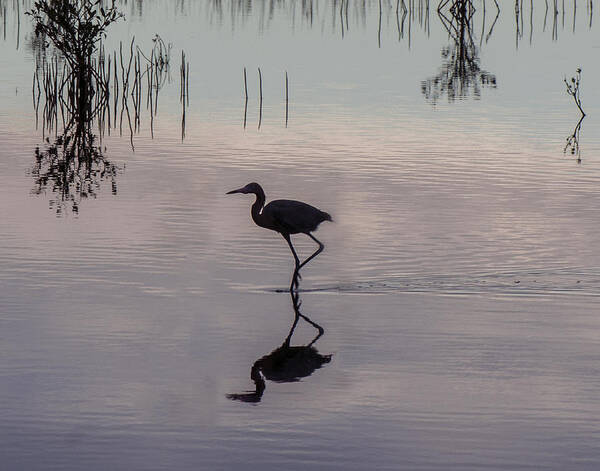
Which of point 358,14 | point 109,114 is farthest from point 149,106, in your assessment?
point 358,14

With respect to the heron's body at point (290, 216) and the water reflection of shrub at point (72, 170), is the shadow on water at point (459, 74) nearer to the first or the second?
the water reflection of shrub at point (72, 170)

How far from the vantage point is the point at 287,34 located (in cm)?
3734

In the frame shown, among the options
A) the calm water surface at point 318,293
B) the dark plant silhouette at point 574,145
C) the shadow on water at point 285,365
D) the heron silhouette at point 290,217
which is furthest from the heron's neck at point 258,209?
the dark plant silhouette at point 574,145

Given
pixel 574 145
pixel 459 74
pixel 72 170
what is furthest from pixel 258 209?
pixel 459 74

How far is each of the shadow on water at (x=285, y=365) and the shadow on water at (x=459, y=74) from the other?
622 inches

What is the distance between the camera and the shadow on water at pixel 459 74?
2589 cm

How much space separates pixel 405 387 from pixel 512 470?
1.48 meters

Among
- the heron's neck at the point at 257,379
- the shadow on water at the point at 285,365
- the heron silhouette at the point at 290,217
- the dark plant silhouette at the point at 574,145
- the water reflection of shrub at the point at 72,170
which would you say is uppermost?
the heron silhouette at the point at 290,217

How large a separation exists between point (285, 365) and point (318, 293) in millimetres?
2163

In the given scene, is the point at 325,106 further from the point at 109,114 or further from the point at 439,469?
the point at 439,469

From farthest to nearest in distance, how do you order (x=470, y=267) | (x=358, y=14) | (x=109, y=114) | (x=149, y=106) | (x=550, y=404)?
(x=358, y=14) → (x=149, y=106) → (x=109, y=114) → (x=470, y=267) → (x=550, y=404)

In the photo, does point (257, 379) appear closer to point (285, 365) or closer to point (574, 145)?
point (285, 365)

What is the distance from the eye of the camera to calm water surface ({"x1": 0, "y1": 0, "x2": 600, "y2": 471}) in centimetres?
709

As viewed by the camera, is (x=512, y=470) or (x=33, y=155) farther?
(x=33, y=155)
